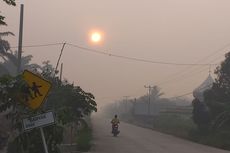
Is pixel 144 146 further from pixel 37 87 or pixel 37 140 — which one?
pixel 37 87

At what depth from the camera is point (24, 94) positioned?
10.3 meters

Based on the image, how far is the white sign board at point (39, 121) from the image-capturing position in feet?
36.6

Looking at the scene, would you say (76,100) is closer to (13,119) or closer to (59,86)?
(59,86)

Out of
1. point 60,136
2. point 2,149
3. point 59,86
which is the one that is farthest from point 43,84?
point 59,86

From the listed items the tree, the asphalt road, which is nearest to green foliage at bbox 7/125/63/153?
the asphalt road

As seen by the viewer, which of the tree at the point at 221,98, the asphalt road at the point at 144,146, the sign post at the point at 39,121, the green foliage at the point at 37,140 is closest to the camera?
the sign post at the point at 39,121

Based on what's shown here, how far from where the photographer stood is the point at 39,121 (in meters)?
11.2

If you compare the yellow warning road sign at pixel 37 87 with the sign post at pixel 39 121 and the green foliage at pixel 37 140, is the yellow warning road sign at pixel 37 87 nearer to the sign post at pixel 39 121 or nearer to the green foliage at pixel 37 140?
the sign post at pixel 39 121

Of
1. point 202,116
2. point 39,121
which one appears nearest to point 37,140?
point 39,121

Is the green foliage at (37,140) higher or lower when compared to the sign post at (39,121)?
lower

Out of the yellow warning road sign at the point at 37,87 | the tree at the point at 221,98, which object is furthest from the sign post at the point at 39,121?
→ the tree at the point at 221,98

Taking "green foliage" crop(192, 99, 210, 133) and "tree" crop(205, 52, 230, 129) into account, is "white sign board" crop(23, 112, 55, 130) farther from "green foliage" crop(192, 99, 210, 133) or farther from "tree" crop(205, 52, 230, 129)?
"green foliage" crop(192, 99, 210, 133)

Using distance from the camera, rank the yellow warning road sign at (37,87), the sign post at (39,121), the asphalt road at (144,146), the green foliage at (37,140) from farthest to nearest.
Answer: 1. the asphalt road at (144,146)
2. the green foliage at (37,140)
3. the sign post at (39,121)
4. the yellow warning road sign at (37,87)

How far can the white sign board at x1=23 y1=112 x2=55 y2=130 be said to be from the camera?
1114 centimetres
